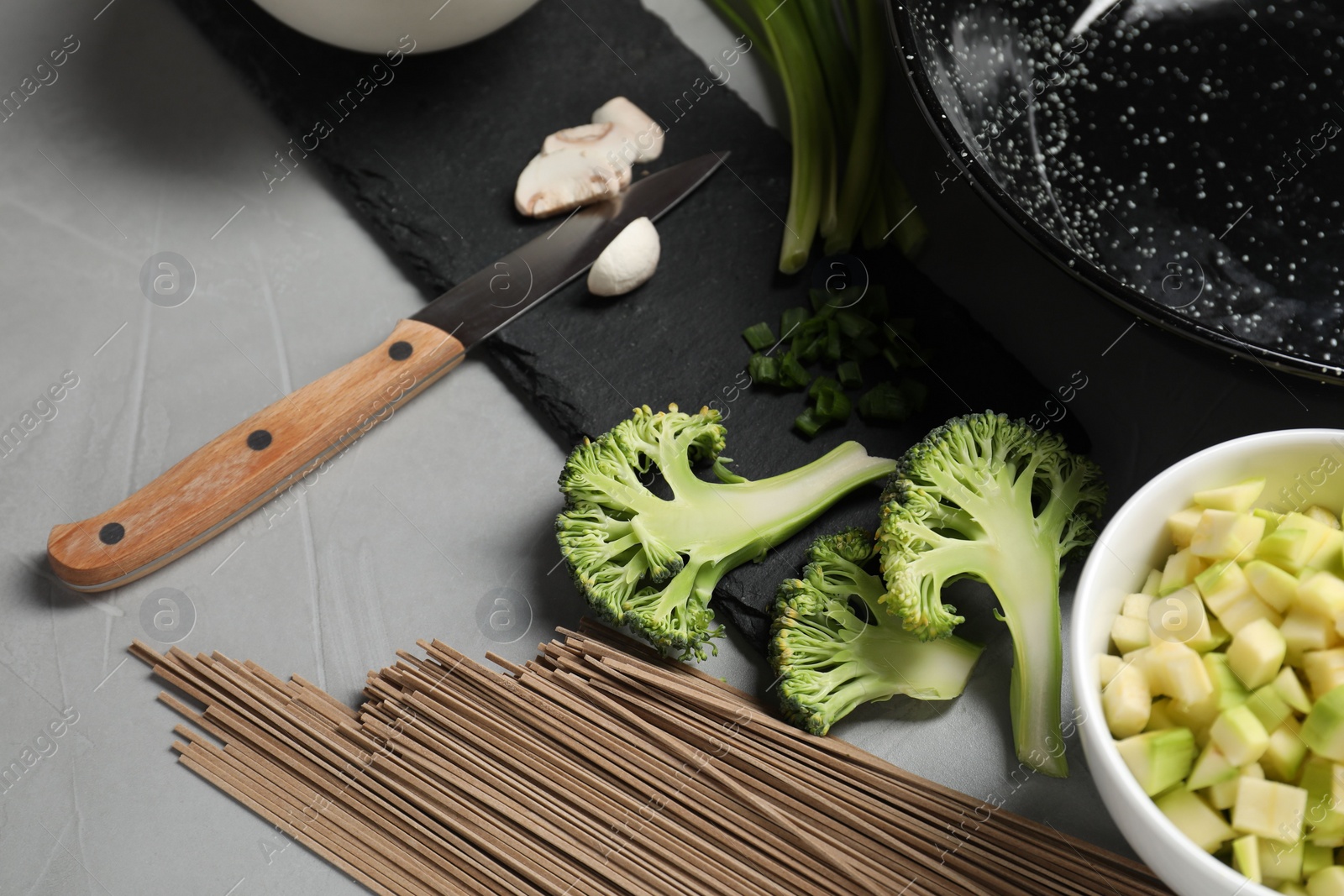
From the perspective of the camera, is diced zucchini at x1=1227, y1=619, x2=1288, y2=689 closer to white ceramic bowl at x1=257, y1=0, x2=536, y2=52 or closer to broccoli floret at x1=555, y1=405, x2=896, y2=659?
broccoli floret at x1=555, y1=405, x2=896, y2=659

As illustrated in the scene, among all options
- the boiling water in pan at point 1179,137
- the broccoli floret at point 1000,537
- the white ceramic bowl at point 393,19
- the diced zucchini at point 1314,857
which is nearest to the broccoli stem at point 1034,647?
the broccoli floret at point 1000,537

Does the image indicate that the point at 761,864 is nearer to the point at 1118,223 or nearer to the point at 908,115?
the point at 1118,223

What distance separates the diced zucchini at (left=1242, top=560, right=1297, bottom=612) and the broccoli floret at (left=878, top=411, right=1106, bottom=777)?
10.4 inches

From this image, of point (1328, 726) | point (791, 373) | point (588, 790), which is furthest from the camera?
point (791, 373)

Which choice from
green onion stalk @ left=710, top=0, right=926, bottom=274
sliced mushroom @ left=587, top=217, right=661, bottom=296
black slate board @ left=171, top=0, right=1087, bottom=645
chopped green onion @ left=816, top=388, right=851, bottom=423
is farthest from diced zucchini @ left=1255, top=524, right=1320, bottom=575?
sliced mushroom @ left=587, top=217, right=661, bottom=296

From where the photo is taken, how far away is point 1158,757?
1092 mm

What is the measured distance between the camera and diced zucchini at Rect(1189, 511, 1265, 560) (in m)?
1.16

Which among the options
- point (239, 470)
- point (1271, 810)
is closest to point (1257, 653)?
point (1271, 810)

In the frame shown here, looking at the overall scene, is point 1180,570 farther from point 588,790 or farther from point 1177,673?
point 588,790

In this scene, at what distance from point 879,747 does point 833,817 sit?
0.13 metres

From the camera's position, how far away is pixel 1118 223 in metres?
1.56

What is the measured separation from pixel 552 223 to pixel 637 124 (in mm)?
210

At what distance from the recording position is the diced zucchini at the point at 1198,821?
43.1 inches

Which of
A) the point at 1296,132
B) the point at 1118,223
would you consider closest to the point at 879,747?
the point at 1118,223
